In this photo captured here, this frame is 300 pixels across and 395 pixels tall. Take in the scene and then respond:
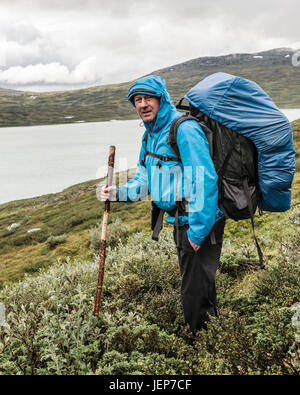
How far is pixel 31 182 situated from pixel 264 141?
58030mm

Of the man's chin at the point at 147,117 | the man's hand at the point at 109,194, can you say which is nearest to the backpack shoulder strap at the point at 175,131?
the man's chin at the point at 147,117

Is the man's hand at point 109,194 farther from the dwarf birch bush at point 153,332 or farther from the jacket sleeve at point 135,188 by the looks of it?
the dwarf birch bush at point 153,332

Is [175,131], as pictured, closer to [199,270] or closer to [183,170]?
[183,170]

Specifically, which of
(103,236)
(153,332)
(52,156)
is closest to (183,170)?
(103,236)

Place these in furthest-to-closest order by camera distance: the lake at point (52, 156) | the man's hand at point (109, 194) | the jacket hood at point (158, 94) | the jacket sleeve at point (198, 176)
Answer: the lake at point (52, 156), the man's hand at point (109, 194), the jacket hood at point (158, 94), the jacket sleeve at point (198, 176)

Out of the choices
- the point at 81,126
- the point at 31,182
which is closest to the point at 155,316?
the point at 31,182

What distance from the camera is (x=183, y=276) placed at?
12.1ft

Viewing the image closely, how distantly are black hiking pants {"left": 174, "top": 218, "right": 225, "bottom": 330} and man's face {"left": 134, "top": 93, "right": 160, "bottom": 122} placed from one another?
4.23 ft

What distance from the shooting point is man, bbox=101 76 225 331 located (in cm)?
307

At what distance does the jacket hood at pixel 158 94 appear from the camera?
3373 millimetres

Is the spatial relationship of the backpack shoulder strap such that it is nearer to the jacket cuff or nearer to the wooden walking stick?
the jacket cuff

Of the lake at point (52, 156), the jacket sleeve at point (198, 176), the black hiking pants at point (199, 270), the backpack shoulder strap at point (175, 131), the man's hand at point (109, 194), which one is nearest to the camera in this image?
the jacket sleeve at point (198, 176)

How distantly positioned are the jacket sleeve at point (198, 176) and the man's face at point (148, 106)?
0.49 m
